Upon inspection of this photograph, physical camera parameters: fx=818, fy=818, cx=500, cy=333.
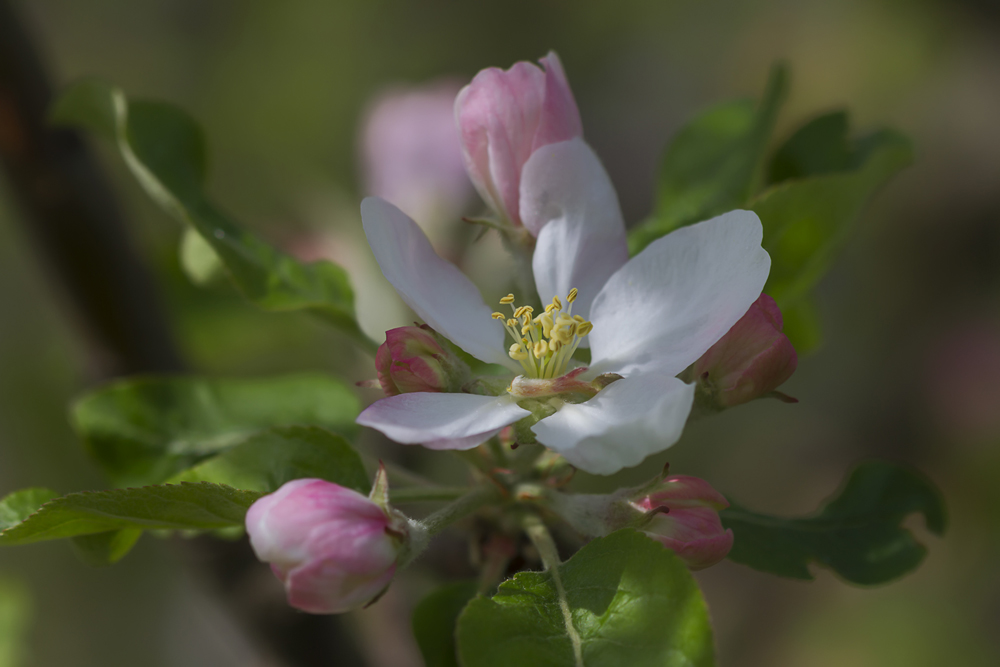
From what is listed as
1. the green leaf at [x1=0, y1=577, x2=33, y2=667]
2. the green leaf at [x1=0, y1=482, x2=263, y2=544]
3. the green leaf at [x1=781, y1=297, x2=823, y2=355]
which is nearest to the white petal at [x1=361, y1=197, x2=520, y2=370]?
the green leaf at [x1=0, y1=482, x2=263, y2=544]

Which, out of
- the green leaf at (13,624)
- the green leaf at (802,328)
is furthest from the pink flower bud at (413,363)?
the green leaf at (13,624)

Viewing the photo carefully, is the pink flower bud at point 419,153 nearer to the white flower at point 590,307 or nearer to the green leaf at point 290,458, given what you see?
the white flower at point 590,307

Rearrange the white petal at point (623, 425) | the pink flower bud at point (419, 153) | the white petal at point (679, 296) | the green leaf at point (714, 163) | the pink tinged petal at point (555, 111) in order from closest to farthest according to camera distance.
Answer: the white petal at point (623, 425), the white petal at point (679, 296), the pink tinged petal at point (555, 111), the green leaf at point (714, 163), the pink flower bud at point (419, 153)

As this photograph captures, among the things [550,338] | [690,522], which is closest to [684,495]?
[690,522]

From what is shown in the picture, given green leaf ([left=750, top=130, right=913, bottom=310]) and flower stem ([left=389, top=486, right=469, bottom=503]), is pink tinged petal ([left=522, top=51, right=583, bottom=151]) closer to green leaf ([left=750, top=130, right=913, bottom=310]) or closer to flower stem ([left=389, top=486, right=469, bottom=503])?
green leaf ([left=750, top=130, right=913, bottom=310])

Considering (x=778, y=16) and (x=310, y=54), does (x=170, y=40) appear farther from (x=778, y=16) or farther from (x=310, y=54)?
(x=778, y=16)
